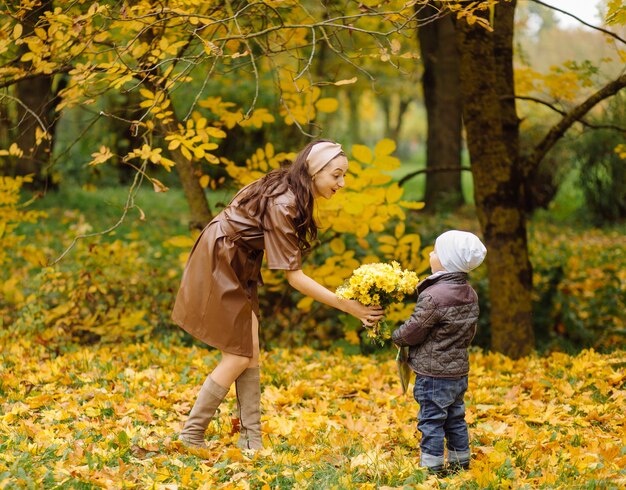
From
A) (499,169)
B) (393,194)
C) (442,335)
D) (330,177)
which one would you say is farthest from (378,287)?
(499,169)

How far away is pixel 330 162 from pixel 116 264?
3622 mm

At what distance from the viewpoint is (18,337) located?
20.2 feet

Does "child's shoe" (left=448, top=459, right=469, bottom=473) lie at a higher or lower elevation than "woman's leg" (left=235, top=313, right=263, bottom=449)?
lower

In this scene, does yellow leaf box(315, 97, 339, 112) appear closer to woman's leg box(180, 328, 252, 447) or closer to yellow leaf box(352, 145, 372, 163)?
yellow leaf box(352, 145, 372, 163)

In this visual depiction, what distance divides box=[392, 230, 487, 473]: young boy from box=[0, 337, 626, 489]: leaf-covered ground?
0.23m

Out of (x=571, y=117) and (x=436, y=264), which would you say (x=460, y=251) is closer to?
(x=436, y=264)

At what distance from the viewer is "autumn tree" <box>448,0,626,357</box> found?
5.61 m

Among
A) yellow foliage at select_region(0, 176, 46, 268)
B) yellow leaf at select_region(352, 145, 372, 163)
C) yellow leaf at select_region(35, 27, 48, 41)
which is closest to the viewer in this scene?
yellow leaf at select_region(35, 27, 48, 41)

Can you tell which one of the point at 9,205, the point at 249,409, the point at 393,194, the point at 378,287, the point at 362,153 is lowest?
the point at 249,409

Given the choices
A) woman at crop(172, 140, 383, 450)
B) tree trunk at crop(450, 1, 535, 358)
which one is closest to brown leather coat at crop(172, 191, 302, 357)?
woman at crop(172, 140, 383, 450)

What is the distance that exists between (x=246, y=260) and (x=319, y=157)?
2.02 ft

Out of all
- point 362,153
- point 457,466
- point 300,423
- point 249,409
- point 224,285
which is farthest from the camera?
point 362,153

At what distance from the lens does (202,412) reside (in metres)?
3.53

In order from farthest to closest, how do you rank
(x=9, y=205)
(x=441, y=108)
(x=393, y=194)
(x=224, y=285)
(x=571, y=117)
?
(x=441, y=108)
(x=9, y=205)
(x=571, y=117)
(x=393, y=194)
(x=224, y=285)
